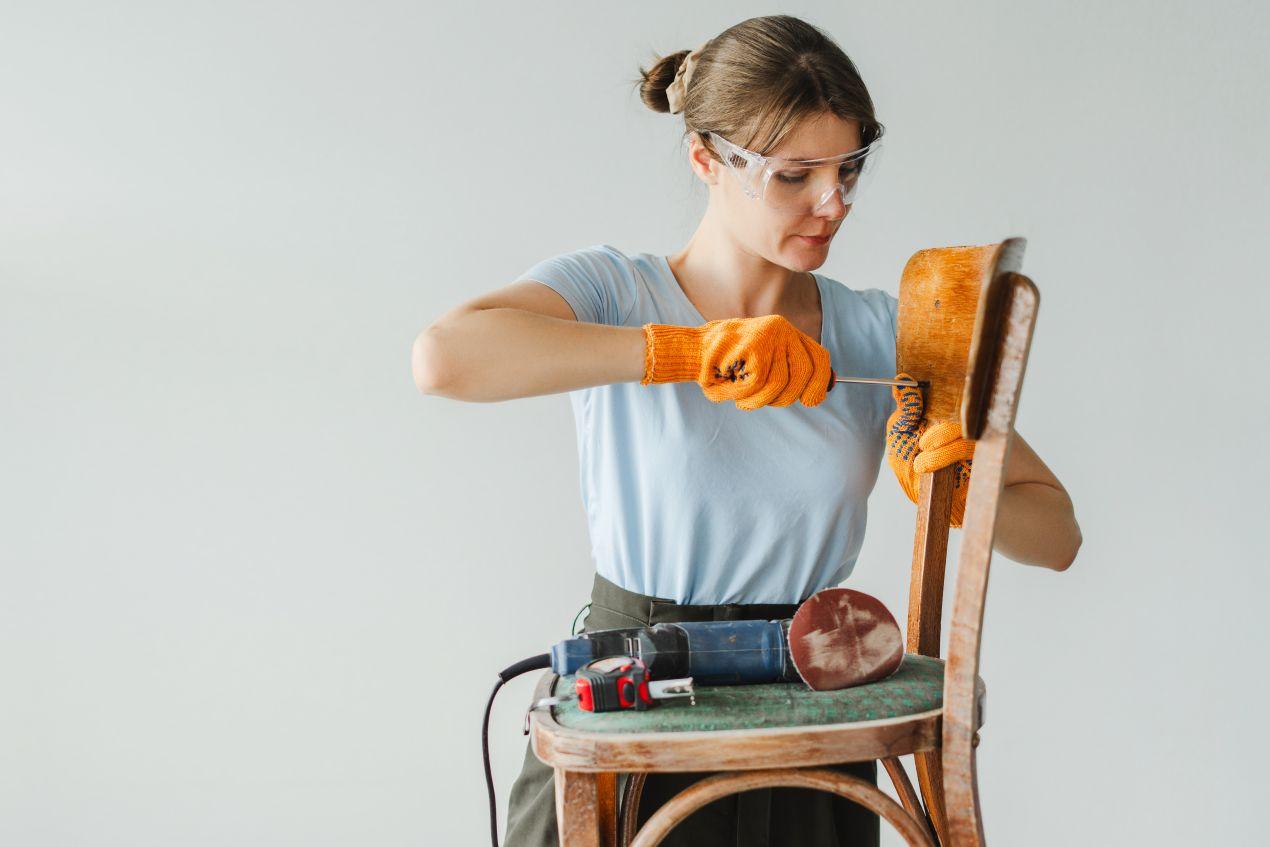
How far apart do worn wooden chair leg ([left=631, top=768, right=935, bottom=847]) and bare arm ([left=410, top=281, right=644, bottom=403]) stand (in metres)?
0.44

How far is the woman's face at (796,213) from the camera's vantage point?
3.97ft

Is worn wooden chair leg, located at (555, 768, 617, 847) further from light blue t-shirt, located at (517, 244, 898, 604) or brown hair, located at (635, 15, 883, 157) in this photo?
brown hair, located at (635, 15, 883, 157)

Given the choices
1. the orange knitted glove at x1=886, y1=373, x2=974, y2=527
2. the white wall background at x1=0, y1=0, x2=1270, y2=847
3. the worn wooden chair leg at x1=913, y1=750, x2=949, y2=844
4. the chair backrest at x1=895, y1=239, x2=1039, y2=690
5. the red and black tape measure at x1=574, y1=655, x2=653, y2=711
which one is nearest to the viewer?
the chair backrest at x1=895, y1=239, x2=1039, y2=690

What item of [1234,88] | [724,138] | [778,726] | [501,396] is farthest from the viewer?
[1234,88]

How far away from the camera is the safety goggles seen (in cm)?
121

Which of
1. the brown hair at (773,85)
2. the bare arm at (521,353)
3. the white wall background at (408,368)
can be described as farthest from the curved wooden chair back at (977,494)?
the white wall background at (408,368)

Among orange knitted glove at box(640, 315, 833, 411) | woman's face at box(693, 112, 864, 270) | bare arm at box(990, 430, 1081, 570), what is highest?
woman's face at box(693, 112, 864, 270)

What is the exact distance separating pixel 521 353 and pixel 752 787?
0.50m

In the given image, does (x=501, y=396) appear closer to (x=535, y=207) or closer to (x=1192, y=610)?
(x=535, y=207)

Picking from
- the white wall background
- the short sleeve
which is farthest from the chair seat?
the white wall background

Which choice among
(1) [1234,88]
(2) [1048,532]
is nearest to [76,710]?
(2) [1048,532]

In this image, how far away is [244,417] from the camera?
6.49ft

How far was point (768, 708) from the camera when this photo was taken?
89cm

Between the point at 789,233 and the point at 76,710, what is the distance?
1.70m
